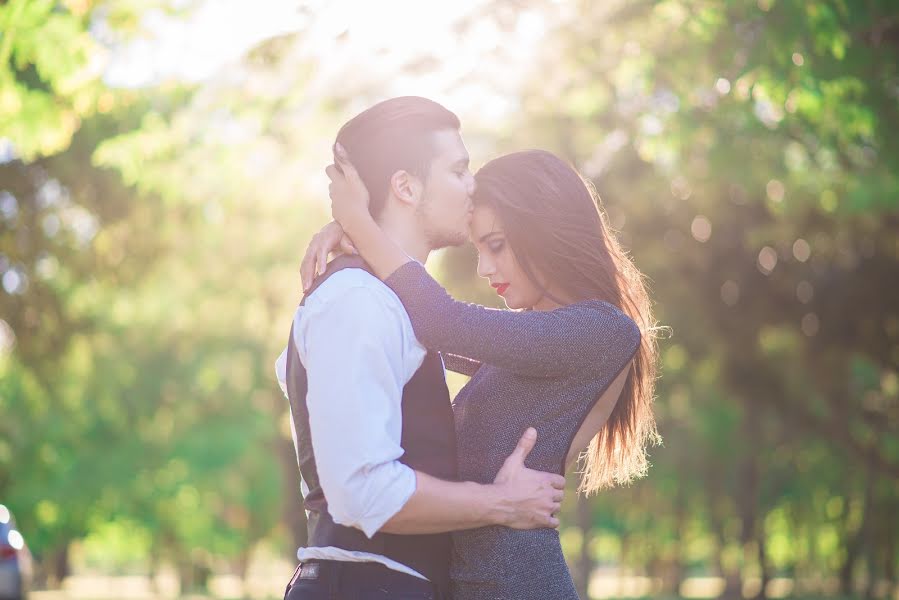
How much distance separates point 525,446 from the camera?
11.9ft

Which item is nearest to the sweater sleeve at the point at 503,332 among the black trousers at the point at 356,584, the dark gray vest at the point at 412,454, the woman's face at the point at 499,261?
the dark gray vest at the point at 412,454

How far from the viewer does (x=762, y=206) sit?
20.5 meters

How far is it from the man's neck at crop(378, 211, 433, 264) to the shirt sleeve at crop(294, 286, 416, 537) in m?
0.57

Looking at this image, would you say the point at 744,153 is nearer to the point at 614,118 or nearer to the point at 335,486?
the point at 614,118

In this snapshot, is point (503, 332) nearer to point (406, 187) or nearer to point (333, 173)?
point (406, 187)

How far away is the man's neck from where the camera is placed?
3828mm

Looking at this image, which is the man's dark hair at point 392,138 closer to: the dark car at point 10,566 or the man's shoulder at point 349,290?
the man's shoulder at point 349,290

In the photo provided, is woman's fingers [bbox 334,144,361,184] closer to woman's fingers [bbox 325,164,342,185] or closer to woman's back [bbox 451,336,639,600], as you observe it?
woman's fingers [bbox 325,164,342,185]

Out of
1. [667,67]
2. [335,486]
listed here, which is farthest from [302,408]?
[667,67]

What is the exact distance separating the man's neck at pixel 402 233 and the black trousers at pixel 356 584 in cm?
106

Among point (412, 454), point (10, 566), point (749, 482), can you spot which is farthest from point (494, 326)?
point (749, 482)

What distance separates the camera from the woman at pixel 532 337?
3.60 meters

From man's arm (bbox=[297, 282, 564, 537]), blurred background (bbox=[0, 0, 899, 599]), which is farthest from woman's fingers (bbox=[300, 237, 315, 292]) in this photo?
blurred background (bbox=[0, 0, 899, 599])

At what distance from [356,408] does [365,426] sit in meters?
0.06
